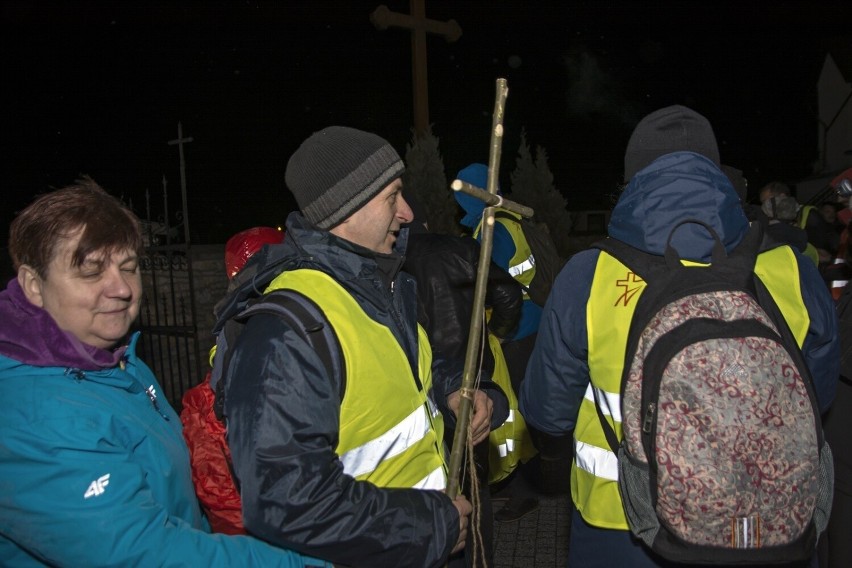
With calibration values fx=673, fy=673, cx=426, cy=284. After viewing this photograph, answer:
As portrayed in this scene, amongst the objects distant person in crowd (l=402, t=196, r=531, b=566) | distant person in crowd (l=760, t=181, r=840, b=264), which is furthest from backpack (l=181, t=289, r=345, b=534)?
distant person in crowd (l=760, t=181, r=840, b=264)

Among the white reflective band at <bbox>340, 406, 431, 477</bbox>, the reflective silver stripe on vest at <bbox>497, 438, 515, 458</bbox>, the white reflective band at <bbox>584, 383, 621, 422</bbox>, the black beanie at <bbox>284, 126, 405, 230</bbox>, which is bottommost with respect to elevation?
the reflective silver stripe on vest at <bbox>497, 438, 515, 458</bbox>

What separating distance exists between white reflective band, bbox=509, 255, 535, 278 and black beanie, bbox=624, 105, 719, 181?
2607 mm

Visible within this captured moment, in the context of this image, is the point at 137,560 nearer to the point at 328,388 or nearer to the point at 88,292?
the point at 328,388

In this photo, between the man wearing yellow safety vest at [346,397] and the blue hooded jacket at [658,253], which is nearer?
the man wearing yellow safety vest at [346,397]

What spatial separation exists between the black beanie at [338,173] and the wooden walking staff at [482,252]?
401mm

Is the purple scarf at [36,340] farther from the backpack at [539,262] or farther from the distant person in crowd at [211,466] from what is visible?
the backpack at [539,262]

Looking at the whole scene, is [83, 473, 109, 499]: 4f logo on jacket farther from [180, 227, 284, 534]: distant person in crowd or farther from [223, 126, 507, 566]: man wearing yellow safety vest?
[180, 227, 284, 534]: distant person in crowd

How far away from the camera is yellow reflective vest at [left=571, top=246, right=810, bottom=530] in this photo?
1805 millimetres

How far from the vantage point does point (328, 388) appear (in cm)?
160

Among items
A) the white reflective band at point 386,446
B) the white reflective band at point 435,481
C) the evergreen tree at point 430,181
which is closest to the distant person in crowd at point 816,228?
the evergreen tree at point 430,181

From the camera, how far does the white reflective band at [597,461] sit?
192 centimetres

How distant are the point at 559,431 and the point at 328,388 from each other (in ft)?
3.10

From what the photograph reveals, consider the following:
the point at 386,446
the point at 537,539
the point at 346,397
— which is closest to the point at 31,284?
the point at 346,397

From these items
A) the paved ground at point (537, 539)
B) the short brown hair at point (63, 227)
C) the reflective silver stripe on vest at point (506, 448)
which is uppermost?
the short brown hair at point (63, 227)
